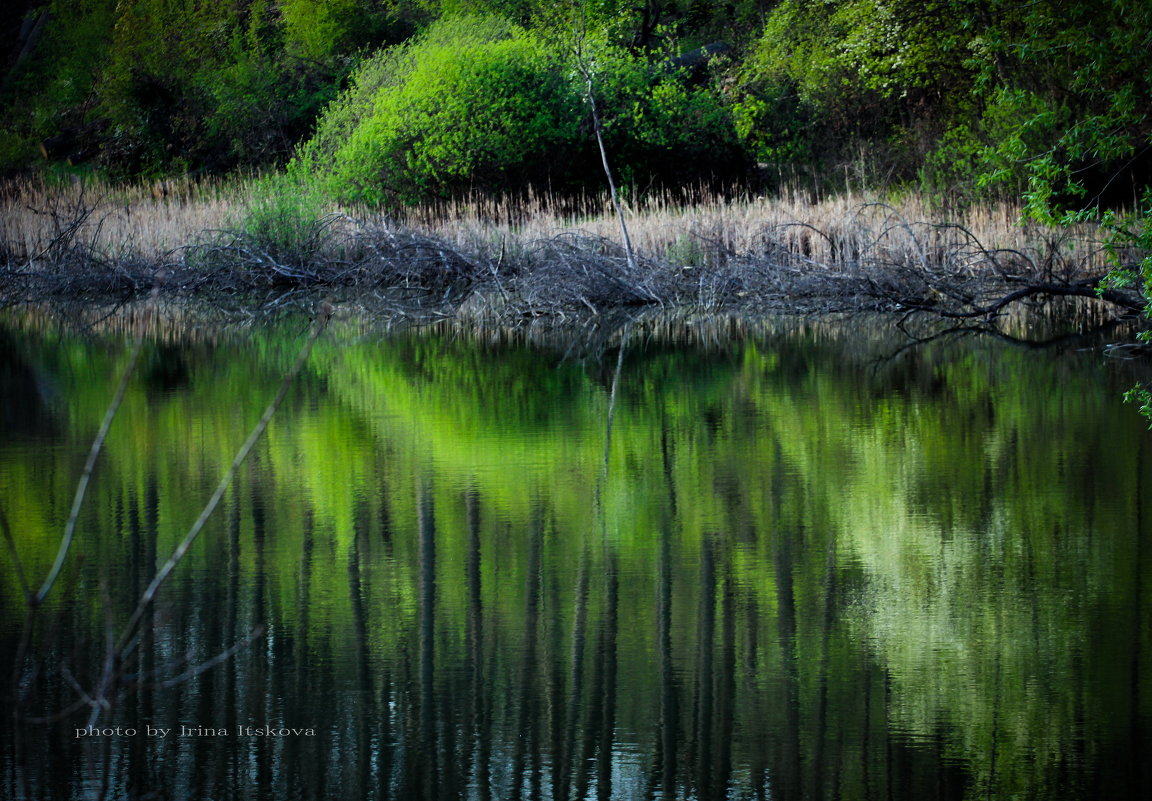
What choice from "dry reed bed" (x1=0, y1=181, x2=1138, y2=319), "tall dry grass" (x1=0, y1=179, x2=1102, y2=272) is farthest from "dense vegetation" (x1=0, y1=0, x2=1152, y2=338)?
"tall dry grass" (x1=0, y1=179, x2=1102, y2=272)

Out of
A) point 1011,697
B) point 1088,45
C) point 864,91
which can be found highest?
point 864,91

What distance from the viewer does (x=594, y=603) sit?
4234 mm

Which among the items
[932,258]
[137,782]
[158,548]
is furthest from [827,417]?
[932,258]

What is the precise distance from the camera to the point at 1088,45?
8.48 meters

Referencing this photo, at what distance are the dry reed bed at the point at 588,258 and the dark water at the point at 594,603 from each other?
19.3 feet

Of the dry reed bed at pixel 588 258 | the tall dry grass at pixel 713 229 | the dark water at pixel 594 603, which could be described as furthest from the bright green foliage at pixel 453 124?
the dark water at pixel 594 603

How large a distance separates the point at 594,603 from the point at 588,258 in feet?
37.4

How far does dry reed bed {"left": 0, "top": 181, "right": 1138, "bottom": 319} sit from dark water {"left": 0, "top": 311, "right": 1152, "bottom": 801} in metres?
5.88

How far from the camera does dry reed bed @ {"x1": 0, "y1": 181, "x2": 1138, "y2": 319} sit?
1407 centimetres

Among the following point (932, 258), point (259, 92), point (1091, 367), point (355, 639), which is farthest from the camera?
point (259, 92)

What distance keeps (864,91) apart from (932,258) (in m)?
12.9

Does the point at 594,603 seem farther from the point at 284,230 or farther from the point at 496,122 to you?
the point at 496,122

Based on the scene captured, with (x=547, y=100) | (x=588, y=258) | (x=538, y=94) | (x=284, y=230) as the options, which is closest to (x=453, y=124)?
(x=538, y=94)

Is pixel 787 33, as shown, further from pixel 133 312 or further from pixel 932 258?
pixel 133 312
